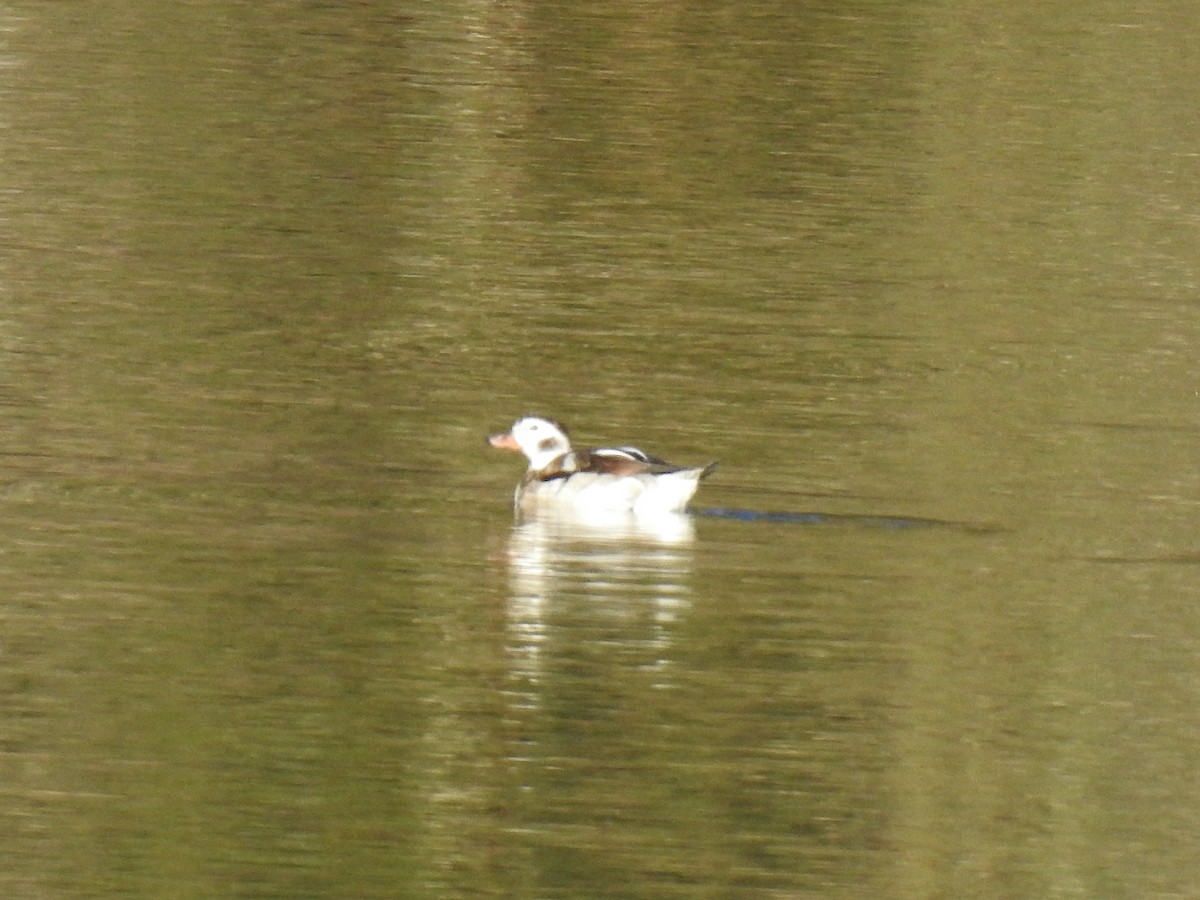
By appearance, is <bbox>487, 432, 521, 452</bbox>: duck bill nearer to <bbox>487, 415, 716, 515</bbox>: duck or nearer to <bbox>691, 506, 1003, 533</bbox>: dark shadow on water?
<bbox>487, 415, 716, 515</bbox>: duck

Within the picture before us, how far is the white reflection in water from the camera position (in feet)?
40.4

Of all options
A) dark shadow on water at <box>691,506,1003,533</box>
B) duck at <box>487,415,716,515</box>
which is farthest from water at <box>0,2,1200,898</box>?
duck at <box>487,415,716,515</box>

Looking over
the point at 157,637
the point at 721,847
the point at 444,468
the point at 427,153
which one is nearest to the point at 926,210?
the point at 427,153

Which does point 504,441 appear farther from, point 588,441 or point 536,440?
point 588,441

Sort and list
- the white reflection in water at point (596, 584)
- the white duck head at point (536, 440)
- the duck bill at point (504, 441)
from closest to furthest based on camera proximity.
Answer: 1. the white reflection in water at point (596, 584)
2. the white duck head at point (536, 440)
3. the duck bill at point (504, 441)

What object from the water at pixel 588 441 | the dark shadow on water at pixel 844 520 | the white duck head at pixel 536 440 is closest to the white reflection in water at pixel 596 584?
the water at pixel 588 441

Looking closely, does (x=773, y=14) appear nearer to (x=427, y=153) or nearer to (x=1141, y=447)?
(x=427, y=153)

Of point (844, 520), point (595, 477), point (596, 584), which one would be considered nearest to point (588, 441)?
point (595, 477)

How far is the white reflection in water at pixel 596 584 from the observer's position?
40.4 feet

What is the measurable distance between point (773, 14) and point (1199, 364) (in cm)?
1644

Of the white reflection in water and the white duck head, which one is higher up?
the white duck head

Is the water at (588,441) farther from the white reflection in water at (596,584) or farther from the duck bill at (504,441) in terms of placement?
the duck bill at (504,441)

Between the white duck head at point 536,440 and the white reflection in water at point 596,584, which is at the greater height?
the white duck head at point 536,440

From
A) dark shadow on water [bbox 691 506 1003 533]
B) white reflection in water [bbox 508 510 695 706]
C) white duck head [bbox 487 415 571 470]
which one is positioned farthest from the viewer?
white duck head [bbox 487 415 571 470]
